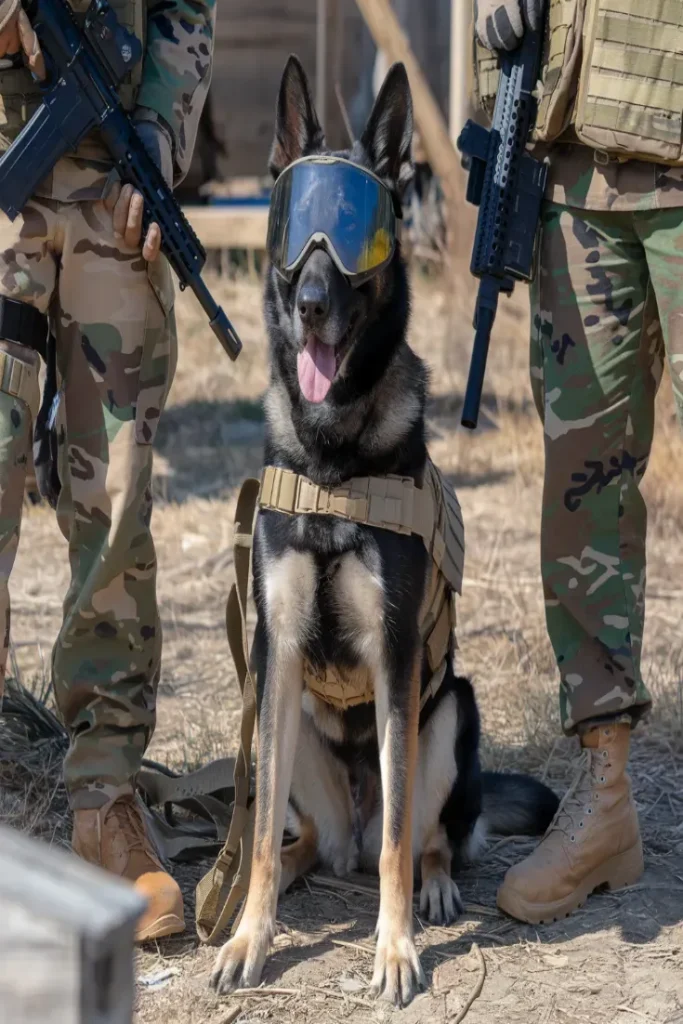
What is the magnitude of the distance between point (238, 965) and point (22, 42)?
187 cm

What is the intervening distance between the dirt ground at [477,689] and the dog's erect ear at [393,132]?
163 centimetres

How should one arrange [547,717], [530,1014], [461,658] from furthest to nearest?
1. [461,658]
2. [547,717]
3. [530,1014]

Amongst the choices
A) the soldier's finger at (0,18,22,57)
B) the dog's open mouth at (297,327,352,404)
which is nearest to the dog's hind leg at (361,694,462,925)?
the dog's open mouth at (297,327,352,404)

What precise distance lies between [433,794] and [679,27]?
1710 mm

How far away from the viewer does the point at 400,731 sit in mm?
2469

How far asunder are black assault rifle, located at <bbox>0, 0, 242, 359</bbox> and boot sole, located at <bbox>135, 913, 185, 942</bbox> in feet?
4.68

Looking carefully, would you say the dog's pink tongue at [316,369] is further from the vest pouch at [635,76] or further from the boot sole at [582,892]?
the boot sole at [582,892]

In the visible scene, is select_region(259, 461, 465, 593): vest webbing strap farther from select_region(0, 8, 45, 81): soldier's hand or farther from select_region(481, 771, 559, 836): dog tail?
select_region(0, 8, 45, 81): soldier's hand

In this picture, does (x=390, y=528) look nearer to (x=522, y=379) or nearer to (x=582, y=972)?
(x=582, y=972)

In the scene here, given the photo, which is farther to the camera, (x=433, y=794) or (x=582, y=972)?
(x=433, y=794)

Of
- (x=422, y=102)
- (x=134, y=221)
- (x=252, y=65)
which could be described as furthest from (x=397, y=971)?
(x=252, y=65)

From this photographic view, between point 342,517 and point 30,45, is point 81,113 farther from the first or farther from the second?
point 342,517

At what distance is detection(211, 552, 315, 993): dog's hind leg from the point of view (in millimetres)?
2432

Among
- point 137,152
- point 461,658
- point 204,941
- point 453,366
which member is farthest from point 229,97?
point 204,941
